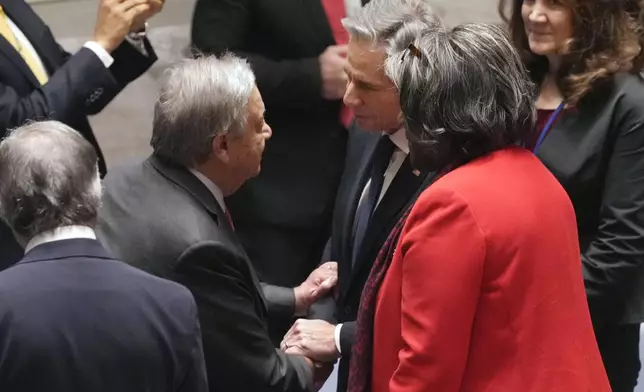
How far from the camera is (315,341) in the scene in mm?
1963

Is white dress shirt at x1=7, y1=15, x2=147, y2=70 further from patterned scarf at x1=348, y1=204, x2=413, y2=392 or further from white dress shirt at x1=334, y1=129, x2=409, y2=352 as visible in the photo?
patterned scarf at x1=348, y1=204, x2=413, y2=392

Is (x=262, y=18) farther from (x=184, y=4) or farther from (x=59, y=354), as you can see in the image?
(x=59, y=354)

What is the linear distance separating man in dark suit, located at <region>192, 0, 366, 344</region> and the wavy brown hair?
2.09 feet

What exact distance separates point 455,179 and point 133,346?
0.56 meters

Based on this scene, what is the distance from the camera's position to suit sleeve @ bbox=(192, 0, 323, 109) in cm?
240

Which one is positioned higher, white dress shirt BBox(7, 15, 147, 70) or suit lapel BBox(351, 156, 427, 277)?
white dress shirt BBox(7, 15, 147, 70)

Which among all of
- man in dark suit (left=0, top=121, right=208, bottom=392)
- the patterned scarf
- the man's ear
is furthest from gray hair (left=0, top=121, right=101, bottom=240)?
the patterned scarf

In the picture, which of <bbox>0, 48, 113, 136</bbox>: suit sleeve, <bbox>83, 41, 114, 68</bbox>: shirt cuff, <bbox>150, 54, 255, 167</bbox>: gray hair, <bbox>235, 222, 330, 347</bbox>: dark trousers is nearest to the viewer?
<bbox>150, 54, 255, 167</bbox>: gray hair

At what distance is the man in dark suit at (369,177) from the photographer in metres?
1.90

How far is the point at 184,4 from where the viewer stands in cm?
329

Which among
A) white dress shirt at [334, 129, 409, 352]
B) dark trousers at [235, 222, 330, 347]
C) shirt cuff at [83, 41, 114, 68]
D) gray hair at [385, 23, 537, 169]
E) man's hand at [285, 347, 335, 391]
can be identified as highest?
gray hair at [385, 23, 537, 169]

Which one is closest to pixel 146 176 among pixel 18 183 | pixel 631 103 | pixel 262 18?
pixel 18 183

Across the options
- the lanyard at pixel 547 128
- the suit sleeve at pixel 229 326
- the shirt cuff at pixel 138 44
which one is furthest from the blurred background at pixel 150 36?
the suit sleeve at pixel 229 326

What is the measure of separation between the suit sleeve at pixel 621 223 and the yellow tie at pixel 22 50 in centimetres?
136
